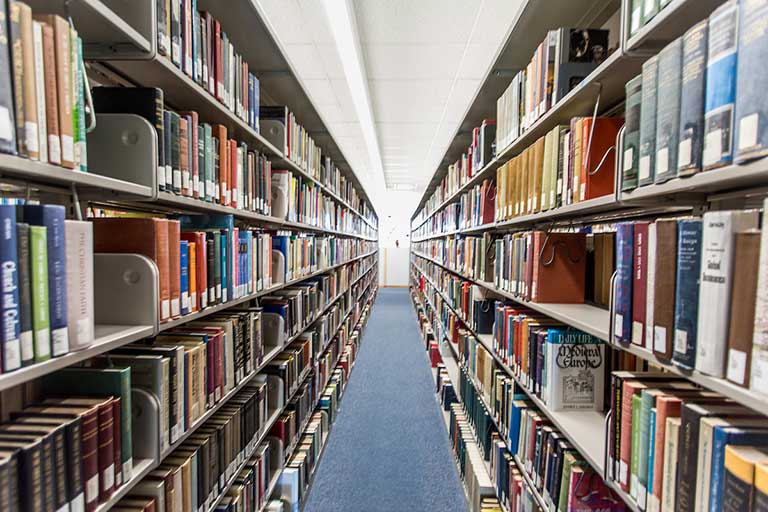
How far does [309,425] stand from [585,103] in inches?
102

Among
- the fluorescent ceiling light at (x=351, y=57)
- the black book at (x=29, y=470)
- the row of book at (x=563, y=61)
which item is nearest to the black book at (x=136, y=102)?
the black book at (x=29, y=470)

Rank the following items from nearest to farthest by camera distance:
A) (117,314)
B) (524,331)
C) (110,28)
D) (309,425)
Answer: (110,28)
(117,314)
(524,331)
(309,425)

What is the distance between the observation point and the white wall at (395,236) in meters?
13.1

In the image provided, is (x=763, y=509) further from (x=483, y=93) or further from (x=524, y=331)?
(x=483, y=93)

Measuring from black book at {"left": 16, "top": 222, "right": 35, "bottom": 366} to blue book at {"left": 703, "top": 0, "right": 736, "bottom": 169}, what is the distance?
1.22 metres

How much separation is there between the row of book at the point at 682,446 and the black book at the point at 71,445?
1.21 meters

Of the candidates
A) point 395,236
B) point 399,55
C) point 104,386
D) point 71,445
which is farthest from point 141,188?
point 395,236

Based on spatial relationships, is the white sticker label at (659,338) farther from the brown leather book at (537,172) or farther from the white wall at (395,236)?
the white wall at (395,236)

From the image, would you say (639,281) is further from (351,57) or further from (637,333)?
(351,57)

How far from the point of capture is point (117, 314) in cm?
104

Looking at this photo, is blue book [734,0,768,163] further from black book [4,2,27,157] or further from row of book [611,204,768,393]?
black book [4,2,27,157]

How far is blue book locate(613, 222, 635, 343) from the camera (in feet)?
2.99

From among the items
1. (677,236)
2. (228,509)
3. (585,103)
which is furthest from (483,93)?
(228,509)

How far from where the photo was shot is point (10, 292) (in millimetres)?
649
